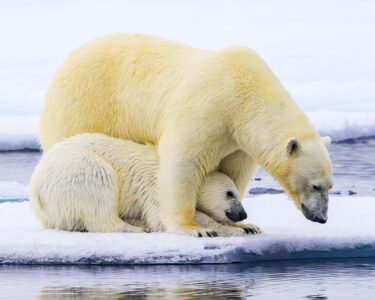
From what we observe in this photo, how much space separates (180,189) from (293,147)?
3.81 ft

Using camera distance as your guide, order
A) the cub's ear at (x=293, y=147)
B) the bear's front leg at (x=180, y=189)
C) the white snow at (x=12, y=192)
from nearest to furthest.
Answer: the cub's ear at (x=293, y=147) → the bear's front leg at (x=180, y=189) → the white snow at (x=12, y=192)

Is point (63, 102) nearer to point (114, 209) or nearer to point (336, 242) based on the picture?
point (114, 209)

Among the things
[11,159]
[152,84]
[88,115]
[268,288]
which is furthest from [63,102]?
[11,159]

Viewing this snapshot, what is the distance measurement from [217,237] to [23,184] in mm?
11356

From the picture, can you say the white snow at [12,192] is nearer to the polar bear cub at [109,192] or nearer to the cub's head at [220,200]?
the polar bear cub at [109,192]

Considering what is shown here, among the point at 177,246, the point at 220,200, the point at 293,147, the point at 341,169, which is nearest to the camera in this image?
the point at 177,246

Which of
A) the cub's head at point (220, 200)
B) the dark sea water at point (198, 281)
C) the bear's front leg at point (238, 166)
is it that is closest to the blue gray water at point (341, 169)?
the bear's front leg at point (238, 166)

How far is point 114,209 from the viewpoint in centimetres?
1056

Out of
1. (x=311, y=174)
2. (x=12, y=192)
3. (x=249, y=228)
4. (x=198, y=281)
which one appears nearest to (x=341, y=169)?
(x=12, y=192)

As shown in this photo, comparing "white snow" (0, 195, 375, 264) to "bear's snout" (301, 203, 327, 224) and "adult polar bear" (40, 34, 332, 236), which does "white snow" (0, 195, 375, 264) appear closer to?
"bear's snout" (301, 203, 327, 224)

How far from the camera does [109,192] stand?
10492 mm

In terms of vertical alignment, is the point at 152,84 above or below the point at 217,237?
above

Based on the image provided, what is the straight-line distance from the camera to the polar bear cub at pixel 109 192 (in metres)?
10.5

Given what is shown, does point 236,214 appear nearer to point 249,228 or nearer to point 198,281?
point 249,228
